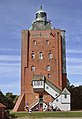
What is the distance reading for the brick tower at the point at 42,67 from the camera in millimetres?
65575

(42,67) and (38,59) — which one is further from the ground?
(38,59)

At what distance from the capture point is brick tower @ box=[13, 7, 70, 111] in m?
65.6

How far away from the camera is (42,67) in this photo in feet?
224

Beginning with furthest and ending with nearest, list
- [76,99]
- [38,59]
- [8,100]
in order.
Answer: [8,100] < [76,99] < [38,59]

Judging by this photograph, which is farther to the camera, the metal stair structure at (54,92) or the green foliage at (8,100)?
the green foliage at (8,100)

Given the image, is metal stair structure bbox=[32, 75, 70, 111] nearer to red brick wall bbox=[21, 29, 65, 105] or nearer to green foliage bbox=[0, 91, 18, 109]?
red brick wall bbox=[21, 29, 65, 105]

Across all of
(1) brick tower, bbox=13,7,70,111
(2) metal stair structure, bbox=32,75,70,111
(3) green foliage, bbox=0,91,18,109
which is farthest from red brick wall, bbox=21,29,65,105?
(3) green foliage, bbox=0,91,18,109

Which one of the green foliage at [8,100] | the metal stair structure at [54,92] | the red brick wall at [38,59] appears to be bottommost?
the green foliage at [8,100]

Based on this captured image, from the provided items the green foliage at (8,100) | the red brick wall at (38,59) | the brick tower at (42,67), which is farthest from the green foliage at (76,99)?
the green foliage at (8,100)

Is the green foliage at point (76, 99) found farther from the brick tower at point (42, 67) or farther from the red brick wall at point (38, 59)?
the red brick wall at point (38, 59)

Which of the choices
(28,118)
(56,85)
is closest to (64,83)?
(56,85)

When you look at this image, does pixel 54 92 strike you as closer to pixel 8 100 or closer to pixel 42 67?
pixel 42 67

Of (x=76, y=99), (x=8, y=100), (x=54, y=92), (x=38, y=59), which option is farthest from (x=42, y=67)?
(x=8, y=100)

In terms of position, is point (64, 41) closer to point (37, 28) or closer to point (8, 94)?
point (37, 28)
